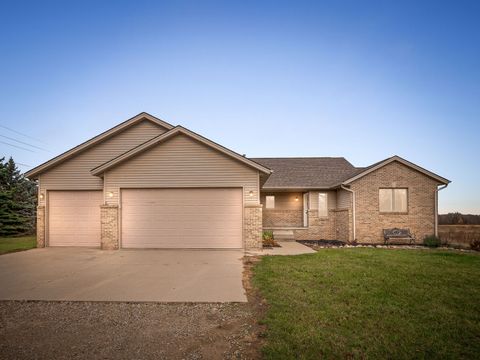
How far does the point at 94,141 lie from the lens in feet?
43.8

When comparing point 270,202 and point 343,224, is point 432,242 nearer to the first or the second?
point 343,224

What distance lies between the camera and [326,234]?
17.1 m

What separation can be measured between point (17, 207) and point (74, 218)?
1381 cm

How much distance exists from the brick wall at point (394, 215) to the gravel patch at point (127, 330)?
12448 mm

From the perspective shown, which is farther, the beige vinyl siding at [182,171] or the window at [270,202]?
the window at [270,202]

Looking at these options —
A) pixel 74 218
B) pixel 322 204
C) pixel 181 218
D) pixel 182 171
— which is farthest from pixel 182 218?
pixel 322 204

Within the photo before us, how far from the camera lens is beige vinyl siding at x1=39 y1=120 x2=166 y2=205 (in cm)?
1305

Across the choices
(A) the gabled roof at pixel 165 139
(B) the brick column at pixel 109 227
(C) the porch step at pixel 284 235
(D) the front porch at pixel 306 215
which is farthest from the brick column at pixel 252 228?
(B) the brick column at pixel 109 227

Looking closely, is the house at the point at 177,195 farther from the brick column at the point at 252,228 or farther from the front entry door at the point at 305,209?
the front entry door at the point at 305,209

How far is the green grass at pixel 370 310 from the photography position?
332cm

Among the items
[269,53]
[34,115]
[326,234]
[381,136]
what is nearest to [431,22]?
[269,53]

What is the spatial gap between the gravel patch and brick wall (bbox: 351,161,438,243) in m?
12.4

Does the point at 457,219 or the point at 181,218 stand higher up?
the point at 181,218

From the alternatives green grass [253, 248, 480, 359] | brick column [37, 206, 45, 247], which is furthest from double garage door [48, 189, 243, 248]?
brick column [37, 206, 45, 247]
